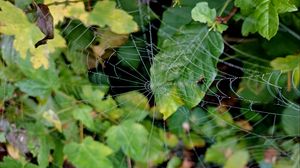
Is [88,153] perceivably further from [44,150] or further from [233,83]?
[233,83]

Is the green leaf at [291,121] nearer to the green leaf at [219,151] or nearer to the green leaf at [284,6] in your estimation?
the green leaf at [219,151]

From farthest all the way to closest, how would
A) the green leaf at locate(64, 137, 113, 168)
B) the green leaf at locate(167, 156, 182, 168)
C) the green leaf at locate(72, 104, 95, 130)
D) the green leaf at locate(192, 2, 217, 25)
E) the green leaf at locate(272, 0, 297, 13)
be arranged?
the green leaf at locate(167, 156, 182, 168) < the green leaf at locate(72, 104, 95, 130) < the green leaf at locate(64, 137, 113, 168) < the green leaf at locate(192, 2, 217, 25) < the green leaf at locate(272, 0, 297, 13)

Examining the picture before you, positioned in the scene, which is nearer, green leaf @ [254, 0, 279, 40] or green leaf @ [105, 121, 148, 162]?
green leaf @ [254, 0, 279, 40]

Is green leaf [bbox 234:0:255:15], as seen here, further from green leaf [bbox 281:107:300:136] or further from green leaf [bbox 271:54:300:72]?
green leaf [bbox 281:107:300:136]

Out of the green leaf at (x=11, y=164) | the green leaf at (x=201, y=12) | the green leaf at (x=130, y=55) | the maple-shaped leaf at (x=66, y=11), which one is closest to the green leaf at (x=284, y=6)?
the green leaf at (x=201, y=12)

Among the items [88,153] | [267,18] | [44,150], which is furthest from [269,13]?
[44,150]

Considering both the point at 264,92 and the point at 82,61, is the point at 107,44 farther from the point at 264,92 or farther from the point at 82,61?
the point at 264,92

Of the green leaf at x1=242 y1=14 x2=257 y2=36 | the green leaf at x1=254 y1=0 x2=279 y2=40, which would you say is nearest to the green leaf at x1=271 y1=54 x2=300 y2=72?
the green leaf at x1=242 y1=14 x2=257 y2=36
